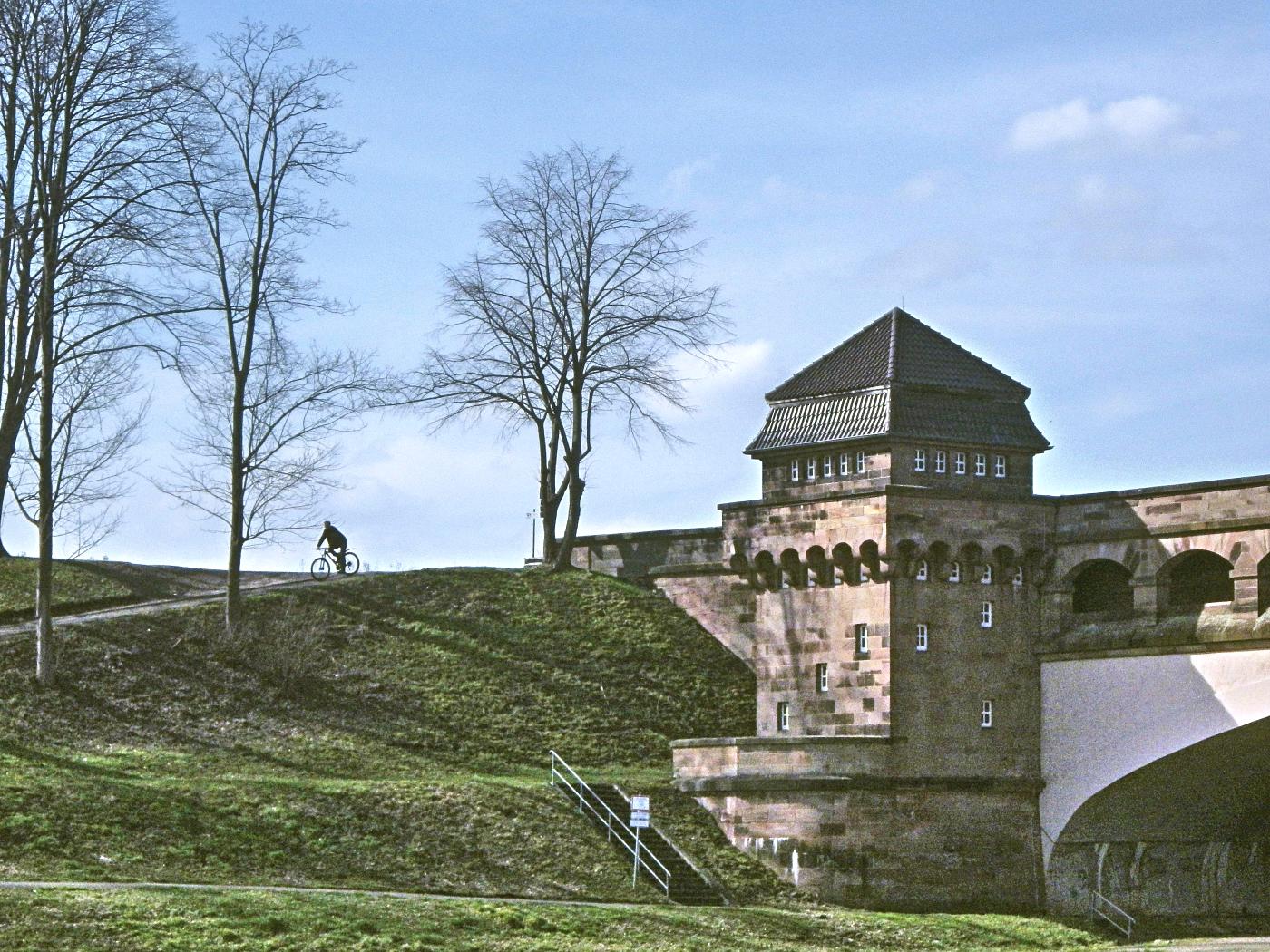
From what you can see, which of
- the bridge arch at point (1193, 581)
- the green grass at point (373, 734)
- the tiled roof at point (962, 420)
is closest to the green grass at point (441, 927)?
the green grass at point (373, 734)

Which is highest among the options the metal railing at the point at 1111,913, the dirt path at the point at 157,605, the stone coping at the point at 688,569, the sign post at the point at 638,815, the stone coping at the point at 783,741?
the stone coping at the point at 688,569

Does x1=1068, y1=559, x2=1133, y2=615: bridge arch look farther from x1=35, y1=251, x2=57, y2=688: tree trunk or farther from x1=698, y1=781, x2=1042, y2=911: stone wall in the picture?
x1=35, y1=251, x2=57, y2=688: tree trunk

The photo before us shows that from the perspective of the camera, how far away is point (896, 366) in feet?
186

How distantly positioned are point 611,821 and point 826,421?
1188cm

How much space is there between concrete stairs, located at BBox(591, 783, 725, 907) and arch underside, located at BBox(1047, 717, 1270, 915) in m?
8.80

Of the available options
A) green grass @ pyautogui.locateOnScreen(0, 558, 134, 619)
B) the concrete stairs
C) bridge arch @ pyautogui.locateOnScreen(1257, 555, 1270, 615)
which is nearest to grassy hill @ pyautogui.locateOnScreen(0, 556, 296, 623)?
green grass @ pyautogui.locateOnScreen(0, 558, 134, 619)

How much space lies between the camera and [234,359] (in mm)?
61250

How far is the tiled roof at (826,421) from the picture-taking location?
184 ft

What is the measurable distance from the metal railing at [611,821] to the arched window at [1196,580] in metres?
13.9

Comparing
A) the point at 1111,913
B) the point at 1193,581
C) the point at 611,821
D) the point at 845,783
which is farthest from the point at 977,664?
the point at 611,821

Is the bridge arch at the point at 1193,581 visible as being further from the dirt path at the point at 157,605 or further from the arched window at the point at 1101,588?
the dirt path at the point at 157,605

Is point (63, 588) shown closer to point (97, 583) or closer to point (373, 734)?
point (97, 583)

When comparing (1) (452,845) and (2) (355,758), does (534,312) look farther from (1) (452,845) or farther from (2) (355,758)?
(1) (452,845)

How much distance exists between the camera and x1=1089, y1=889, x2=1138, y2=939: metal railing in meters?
52.9
